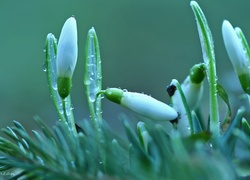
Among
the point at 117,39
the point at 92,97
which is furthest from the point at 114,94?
the point at 117,39

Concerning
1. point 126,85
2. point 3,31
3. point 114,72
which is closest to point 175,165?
point 126,85

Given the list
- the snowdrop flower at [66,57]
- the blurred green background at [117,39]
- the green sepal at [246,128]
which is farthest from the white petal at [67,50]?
the blurred green background at [117,39]

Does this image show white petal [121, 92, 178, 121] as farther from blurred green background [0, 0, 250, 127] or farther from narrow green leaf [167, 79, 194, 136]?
blurred green background [0, 0, 250, 127]

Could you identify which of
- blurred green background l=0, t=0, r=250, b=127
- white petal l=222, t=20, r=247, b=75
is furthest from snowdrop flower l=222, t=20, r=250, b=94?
blurred green background l=0, t=0, r=250, b=127

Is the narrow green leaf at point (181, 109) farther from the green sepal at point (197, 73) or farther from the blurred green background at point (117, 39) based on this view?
the blurred green background at point (117, 39)

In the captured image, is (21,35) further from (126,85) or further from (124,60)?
(126,85)

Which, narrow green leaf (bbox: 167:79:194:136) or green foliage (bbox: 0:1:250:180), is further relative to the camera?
narrow green leaf (bbox: 167:79:194:136)

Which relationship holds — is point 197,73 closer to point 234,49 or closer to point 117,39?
point 234,49
